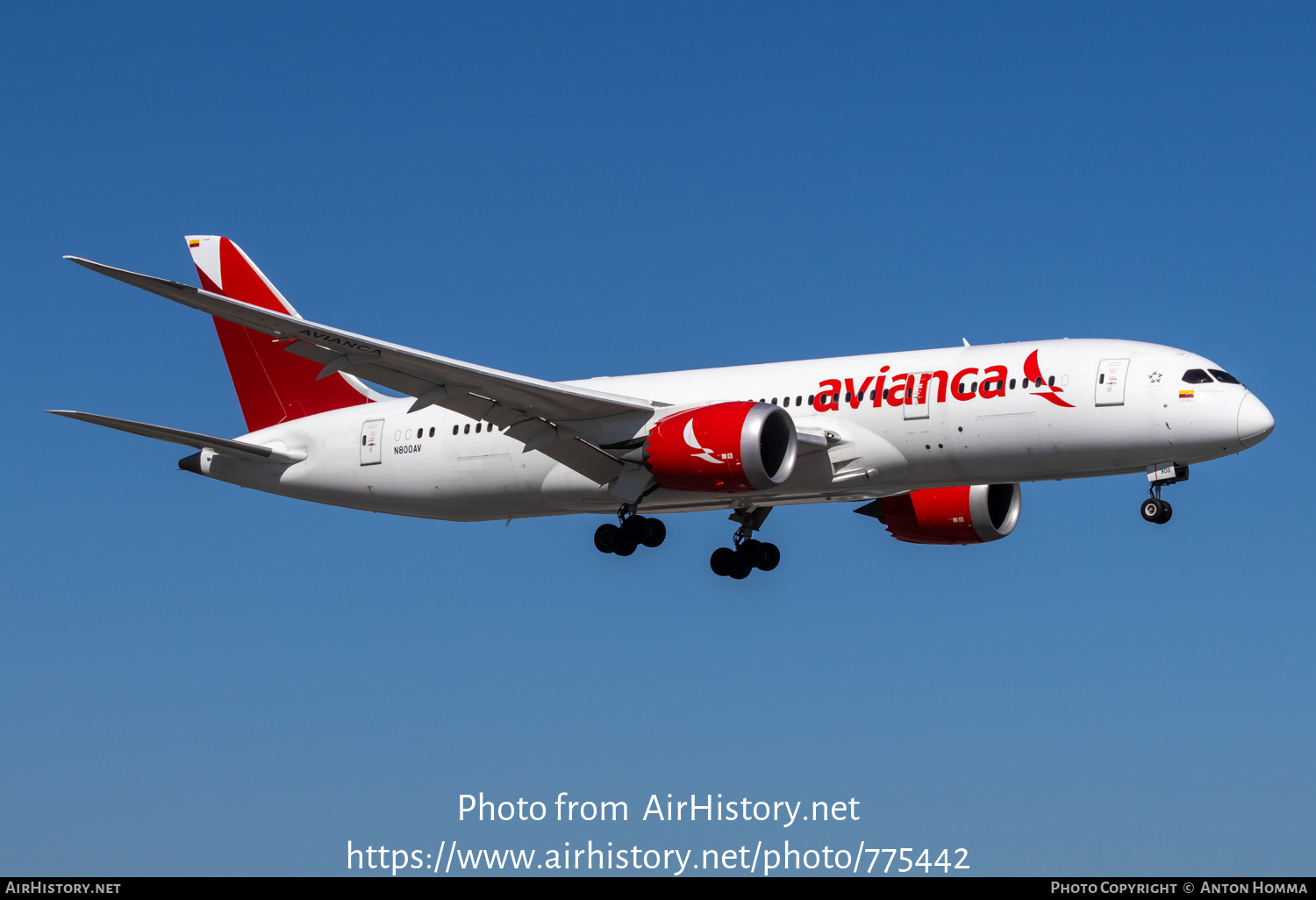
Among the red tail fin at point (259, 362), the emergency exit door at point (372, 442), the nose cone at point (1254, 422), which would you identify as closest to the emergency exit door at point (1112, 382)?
the nose cone at point (1254, 422)

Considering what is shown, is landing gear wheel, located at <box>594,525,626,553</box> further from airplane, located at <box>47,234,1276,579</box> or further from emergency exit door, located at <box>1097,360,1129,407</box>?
emergency exit door, located at <box>1097,360,1129,407</box>

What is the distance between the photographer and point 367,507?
1513 inches

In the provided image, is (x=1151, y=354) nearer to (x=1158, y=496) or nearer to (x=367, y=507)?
(x=1158, y=496)

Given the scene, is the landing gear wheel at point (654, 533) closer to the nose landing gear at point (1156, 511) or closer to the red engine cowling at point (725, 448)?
the red engine cowling at point (725, 448)

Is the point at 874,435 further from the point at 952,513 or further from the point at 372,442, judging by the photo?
the point at 372,442

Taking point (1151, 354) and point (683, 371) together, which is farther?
point (683, 371)

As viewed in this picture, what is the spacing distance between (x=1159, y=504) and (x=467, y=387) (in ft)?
45.9

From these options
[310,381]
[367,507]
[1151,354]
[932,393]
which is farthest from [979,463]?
[310,381]

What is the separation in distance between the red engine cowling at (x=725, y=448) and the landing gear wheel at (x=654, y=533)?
8.19 ft

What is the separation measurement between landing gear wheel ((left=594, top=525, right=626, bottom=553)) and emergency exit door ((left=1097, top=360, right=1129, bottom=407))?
35.5 ft

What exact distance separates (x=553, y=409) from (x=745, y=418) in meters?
4.33

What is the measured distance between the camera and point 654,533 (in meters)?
35.9

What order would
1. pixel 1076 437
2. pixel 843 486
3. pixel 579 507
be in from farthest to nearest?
pixel 579 507
pixel 843 486
pixel 1076 437

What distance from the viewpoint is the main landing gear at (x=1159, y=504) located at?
103ft
